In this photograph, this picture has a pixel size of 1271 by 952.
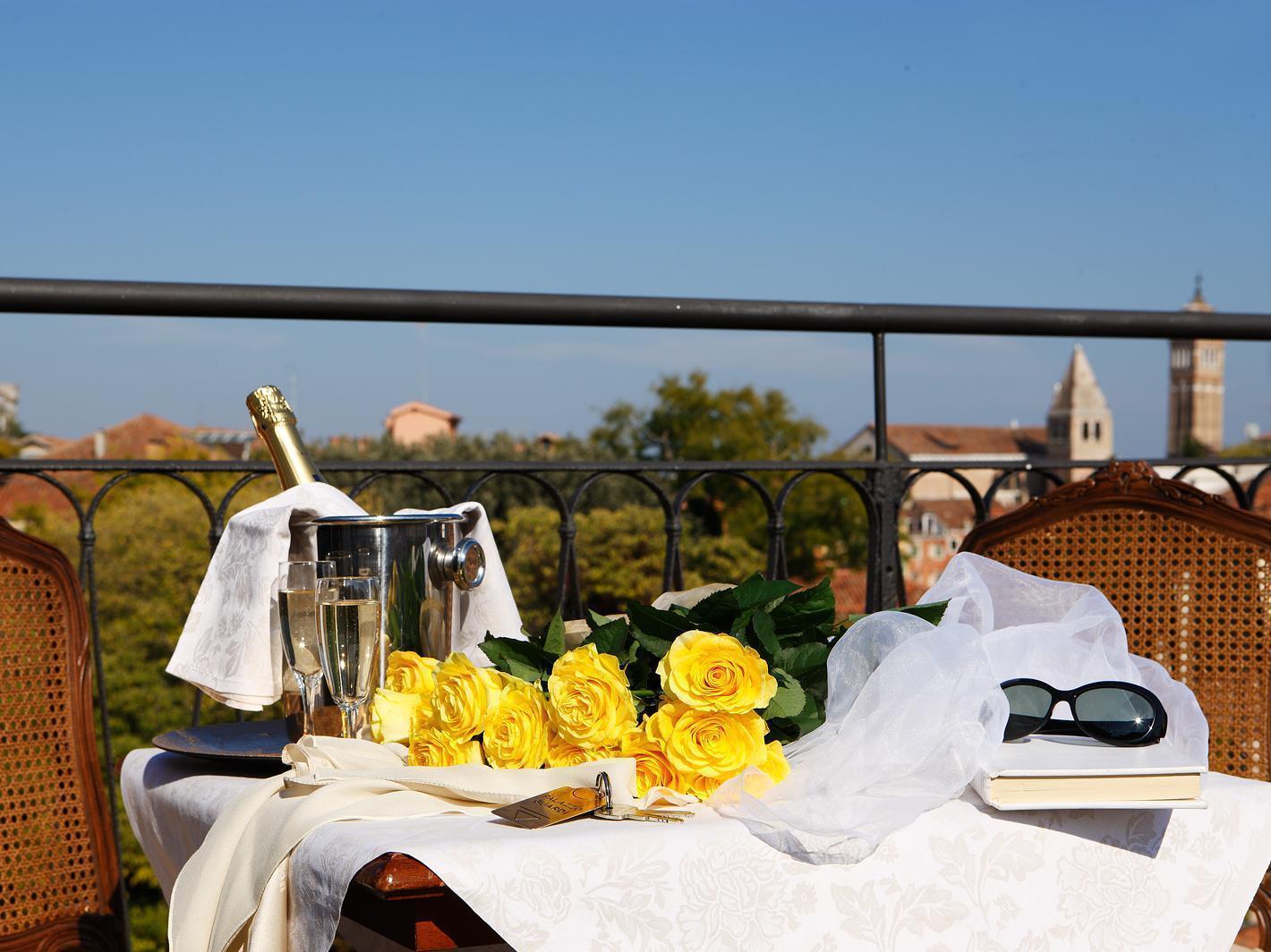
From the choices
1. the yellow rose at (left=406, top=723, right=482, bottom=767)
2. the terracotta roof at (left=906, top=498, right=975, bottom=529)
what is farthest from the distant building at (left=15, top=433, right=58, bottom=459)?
the yellow rose at (left=406, top=723, right=482, bottom=767)

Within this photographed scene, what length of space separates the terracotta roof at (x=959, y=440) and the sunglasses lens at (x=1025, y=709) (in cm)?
9286

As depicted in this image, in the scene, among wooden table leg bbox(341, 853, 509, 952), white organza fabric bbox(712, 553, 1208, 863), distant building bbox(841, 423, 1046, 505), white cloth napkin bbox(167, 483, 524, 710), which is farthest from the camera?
distant building bbox(841, 423, 1046, 505)

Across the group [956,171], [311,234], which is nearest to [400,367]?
[311,234]

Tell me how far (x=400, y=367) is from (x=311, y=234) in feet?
21.8

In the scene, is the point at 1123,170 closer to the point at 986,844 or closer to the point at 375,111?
the point at 375,111

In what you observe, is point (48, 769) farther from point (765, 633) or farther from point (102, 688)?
point (765, 633)

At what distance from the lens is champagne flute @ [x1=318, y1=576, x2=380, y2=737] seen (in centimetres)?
140

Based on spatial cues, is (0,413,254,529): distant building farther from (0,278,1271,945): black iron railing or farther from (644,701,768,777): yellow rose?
(644,701,768,777): yellow rose

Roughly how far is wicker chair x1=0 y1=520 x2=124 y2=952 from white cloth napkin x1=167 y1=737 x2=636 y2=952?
79 cm

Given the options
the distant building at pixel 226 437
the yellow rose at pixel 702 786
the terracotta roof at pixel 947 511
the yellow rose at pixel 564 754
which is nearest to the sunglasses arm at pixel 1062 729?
the yellow rose at pixel 702 786

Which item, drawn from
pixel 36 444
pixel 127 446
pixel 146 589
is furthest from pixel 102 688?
pixel 36 444

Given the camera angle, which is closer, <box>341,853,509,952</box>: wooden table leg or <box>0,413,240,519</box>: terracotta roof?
<box>341,853,509,952</box>: wooden table leg

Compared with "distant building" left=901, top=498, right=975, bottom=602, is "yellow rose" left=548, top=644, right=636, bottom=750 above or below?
above

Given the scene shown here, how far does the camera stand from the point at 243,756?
5.14 feet
